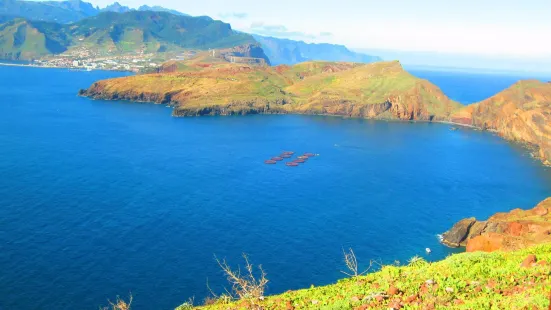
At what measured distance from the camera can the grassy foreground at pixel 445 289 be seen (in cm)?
2408

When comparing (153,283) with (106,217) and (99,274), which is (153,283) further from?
(106,217)

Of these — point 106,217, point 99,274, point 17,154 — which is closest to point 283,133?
point 17,154

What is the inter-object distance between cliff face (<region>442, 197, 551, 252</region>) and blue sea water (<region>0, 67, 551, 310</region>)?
4.62 metres

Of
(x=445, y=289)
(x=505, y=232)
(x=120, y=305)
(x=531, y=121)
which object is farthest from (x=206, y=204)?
(x=531, y=121)

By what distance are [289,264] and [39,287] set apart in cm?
3538

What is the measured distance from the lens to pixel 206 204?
3720 inches

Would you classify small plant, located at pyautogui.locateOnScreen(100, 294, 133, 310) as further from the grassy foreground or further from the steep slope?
the steep slope

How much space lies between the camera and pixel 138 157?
131 m

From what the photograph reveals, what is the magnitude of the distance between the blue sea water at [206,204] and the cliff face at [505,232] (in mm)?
4622

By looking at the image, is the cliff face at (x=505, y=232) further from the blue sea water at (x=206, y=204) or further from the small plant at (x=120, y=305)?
the small plant at (x=120, y=305)

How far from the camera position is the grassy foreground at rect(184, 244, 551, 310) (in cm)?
2408

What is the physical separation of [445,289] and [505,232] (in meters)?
55.4

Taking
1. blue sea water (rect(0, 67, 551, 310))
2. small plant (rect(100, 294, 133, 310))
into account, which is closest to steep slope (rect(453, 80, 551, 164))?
blue sea water (rect(0, 67, 551, 310))

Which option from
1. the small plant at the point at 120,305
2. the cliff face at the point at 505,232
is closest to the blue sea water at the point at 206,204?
the small plant at the point at 120,305
